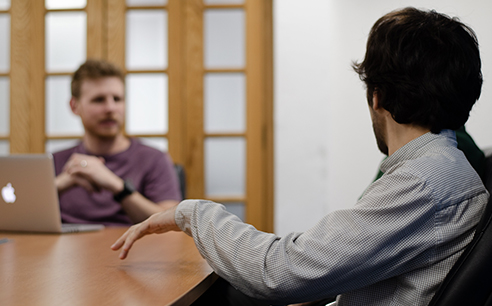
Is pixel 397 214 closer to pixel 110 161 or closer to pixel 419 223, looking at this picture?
pixel 419 223

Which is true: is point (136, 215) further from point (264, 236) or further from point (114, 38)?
point (114, 38)

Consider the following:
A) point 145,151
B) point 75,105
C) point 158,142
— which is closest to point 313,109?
point 158,142

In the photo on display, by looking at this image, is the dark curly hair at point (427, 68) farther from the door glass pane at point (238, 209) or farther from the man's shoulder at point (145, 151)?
the door glass pane at point (238, 209)

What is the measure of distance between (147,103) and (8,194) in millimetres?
1648

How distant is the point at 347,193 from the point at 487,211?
7.30 ft

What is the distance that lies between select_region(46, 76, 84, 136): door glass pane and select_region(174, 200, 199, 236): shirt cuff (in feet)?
7.88

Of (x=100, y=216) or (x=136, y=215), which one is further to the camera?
(x=100, y=216)

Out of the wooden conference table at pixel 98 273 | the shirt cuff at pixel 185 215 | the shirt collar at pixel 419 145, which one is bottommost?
the wooden conference table at pixel 98 273

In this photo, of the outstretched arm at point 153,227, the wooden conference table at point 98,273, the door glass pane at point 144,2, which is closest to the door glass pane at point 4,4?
the door glass pane at point 144,2

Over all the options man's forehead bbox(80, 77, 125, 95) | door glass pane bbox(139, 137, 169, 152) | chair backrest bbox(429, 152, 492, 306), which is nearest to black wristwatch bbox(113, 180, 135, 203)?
man's forehead bbox(80, 77, 125, 95)

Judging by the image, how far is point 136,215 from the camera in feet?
6.30

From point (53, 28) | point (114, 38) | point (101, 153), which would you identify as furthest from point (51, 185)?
point (53, 28)

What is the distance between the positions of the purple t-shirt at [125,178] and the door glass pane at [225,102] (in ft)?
2.88

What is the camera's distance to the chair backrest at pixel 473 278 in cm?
71
